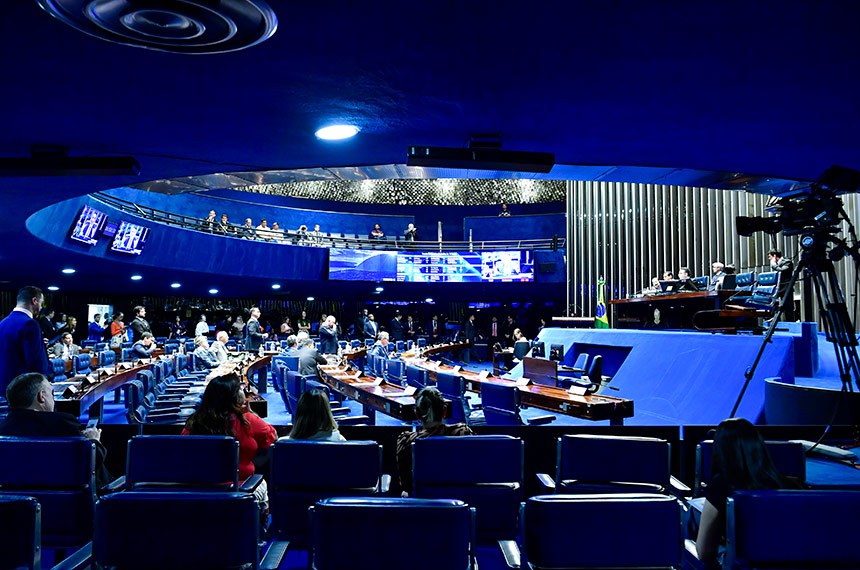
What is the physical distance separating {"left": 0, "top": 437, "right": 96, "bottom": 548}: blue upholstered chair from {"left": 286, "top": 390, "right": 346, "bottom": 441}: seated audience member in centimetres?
97

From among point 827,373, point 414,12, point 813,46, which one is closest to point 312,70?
point 414,12

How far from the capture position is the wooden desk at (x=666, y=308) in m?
9.08

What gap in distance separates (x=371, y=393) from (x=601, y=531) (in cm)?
464

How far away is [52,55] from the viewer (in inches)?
108

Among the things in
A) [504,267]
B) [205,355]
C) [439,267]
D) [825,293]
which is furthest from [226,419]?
[504,267]

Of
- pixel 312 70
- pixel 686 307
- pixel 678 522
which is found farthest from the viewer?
pixel 686 307

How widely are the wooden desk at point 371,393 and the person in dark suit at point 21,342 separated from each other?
286 cm

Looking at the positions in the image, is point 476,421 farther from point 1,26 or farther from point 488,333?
point 488,333

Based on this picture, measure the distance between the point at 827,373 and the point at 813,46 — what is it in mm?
5818

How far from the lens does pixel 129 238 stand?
41.7 ft

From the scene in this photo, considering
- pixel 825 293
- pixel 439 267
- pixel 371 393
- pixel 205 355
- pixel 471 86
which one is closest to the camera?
pixel 471 86

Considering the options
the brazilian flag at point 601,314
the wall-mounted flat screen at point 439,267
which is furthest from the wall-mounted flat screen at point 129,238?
the brazilian flag at point 601,314

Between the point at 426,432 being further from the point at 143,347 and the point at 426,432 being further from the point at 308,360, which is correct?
the point at 143,347

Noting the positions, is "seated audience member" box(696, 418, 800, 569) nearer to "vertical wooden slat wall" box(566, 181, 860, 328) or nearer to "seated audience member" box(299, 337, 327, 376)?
"seated audience member" box(299, 337, 327, 376)
